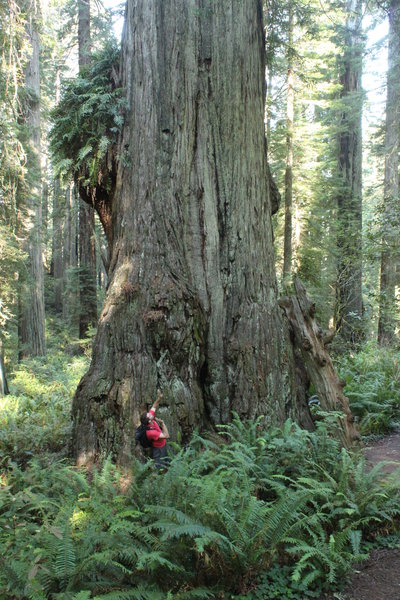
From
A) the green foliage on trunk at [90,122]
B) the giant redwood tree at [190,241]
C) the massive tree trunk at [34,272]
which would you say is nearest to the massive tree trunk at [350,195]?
the giant redwood tree at [190,241]

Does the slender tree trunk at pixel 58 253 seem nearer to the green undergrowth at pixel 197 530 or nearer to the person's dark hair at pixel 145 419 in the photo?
the person's dark hair at pixel 145 419

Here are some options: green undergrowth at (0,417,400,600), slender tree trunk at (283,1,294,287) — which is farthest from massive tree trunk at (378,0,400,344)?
green undergrowth at (0,417,400,600)

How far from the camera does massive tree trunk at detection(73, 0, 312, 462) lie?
5.04 m

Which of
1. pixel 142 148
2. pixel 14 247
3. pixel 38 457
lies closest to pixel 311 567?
pixel 38 457

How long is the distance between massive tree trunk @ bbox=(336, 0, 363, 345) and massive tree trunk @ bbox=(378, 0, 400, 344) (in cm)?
82

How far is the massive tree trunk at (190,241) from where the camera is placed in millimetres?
5035

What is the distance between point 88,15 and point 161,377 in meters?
15.2

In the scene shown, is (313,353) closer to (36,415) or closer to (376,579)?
(376,579)

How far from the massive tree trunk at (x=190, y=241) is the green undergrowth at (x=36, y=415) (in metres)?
1.32

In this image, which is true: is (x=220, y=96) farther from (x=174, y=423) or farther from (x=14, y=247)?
(x=14, y=247)

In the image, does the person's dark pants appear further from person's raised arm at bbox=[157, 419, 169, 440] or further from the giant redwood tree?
the giant redwood tree

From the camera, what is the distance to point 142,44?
19.3ft

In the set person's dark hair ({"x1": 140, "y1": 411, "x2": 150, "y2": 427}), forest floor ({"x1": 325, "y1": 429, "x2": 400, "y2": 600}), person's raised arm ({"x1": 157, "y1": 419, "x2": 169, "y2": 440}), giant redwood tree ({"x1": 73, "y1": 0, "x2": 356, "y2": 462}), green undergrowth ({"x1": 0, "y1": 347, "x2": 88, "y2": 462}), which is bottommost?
forest floor ({"x1": 325, "y1": 429, "x2": 400, "y2": 600})

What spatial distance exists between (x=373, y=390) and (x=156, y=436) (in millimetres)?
4935
